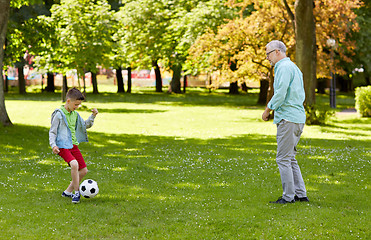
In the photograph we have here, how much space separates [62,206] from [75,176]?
0.50m

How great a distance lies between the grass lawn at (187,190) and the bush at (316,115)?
4.21 meters

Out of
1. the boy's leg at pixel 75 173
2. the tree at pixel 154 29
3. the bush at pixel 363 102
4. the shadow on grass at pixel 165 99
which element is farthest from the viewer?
the shadow on grass at pixel 165 99

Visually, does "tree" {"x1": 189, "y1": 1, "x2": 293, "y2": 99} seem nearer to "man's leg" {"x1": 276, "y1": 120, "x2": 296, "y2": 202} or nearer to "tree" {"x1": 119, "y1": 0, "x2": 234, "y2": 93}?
"tree" {"x1": 119, "y1": 0, "x2": 234, "y2": 93}

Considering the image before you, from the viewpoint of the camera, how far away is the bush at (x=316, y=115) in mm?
22734

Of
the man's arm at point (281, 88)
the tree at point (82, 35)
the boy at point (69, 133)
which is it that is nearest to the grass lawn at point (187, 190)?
the boy at point (69, 133)

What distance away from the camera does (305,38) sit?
21578 millimetres

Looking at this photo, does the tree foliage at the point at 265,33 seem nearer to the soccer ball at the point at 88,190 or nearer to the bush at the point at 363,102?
the bush at the point at 363,102

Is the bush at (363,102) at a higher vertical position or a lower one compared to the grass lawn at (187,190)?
higher

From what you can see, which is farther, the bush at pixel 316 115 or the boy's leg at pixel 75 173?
the bush at pixel 316 115

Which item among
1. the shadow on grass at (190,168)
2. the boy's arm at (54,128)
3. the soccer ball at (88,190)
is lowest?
the shadow on grass at (190,168)

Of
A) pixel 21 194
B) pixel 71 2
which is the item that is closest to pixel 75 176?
pixel 21 194

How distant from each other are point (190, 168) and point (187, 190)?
2474mm

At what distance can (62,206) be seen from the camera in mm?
7695

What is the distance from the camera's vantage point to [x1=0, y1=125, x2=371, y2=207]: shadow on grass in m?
8.73
